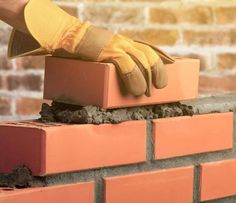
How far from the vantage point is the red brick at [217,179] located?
1587mm

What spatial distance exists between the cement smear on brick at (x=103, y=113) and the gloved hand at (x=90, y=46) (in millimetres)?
65

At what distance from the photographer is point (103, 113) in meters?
1.38

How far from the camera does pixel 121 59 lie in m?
1.36

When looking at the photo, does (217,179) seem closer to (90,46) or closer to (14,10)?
(90,46)

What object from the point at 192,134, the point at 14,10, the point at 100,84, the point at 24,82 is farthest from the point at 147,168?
the point at 24,82

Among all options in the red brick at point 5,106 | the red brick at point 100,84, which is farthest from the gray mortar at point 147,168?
the red brick at point 5,106

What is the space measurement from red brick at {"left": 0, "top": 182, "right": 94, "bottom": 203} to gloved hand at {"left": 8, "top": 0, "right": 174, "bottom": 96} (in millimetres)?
242

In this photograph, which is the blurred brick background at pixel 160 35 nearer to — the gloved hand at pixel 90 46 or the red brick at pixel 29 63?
the red brick at pixel 29 63

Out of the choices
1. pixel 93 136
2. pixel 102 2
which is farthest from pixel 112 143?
pixel 102 2

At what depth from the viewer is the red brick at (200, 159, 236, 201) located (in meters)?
1.59

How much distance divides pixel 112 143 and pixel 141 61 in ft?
0.64

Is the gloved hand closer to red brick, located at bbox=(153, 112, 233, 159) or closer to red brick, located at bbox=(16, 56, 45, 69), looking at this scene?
red brick, located at bbox=(153, 112, 233, 159)

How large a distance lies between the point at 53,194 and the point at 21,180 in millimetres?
74

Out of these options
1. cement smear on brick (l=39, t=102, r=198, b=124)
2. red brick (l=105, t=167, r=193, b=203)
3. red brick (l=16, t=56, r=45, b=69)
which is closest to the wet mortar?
cement smear on brick (l=39, t=102, r=198, b=124)
